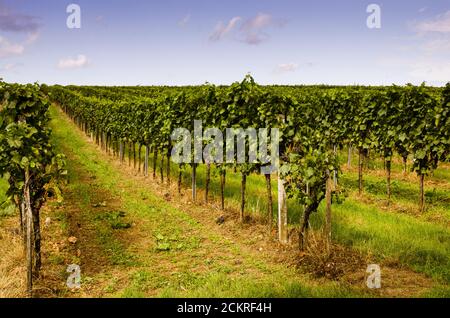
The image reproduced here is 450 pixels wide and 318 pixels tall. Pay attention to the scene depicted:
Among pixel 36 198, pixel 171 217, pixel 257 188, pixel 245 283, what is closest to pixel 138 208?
pixel 171 217

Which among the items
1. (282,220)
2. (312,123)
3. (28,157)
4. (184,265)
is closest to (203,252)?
(184,265)

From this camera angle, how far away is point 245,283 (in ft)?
23.0

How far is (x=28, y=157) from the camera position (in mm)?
7098

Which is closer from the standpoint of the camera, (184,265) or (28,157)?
(28,157)

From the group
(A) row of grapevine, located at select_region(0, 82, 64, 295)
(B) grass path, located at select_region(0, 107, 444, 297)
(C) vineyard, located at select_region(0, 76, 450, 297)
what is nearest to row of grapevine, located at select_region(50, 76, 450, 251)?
(C) vineyard, located at select_region(0, 76, 450, 297)

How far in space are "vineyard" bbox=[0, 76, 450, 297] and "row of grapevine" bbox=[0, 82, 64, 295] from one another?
3cm

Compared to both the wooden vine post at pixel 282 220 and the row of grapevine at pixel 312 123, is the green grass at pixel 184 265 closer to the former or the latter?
the wooden vine post at pixel 282 220

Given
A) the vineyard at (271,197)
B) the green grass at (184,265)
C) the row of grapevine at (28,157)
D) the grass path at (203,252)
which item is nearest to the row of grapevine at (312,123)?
the vineyard at (271,197)

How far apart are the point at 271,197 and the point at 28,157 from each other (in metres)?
6.18

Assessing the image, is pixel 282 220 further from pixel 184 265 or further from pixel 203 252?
pixel 184 265

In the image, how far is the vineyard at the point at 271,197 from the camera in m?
7.39

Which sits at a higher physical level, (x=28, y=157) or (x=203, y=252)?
(x=28, y=157)

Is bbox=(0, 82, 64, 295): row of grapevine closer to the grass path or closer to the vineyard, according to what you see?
the vineyard

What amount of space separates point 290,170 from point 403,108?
724cm
